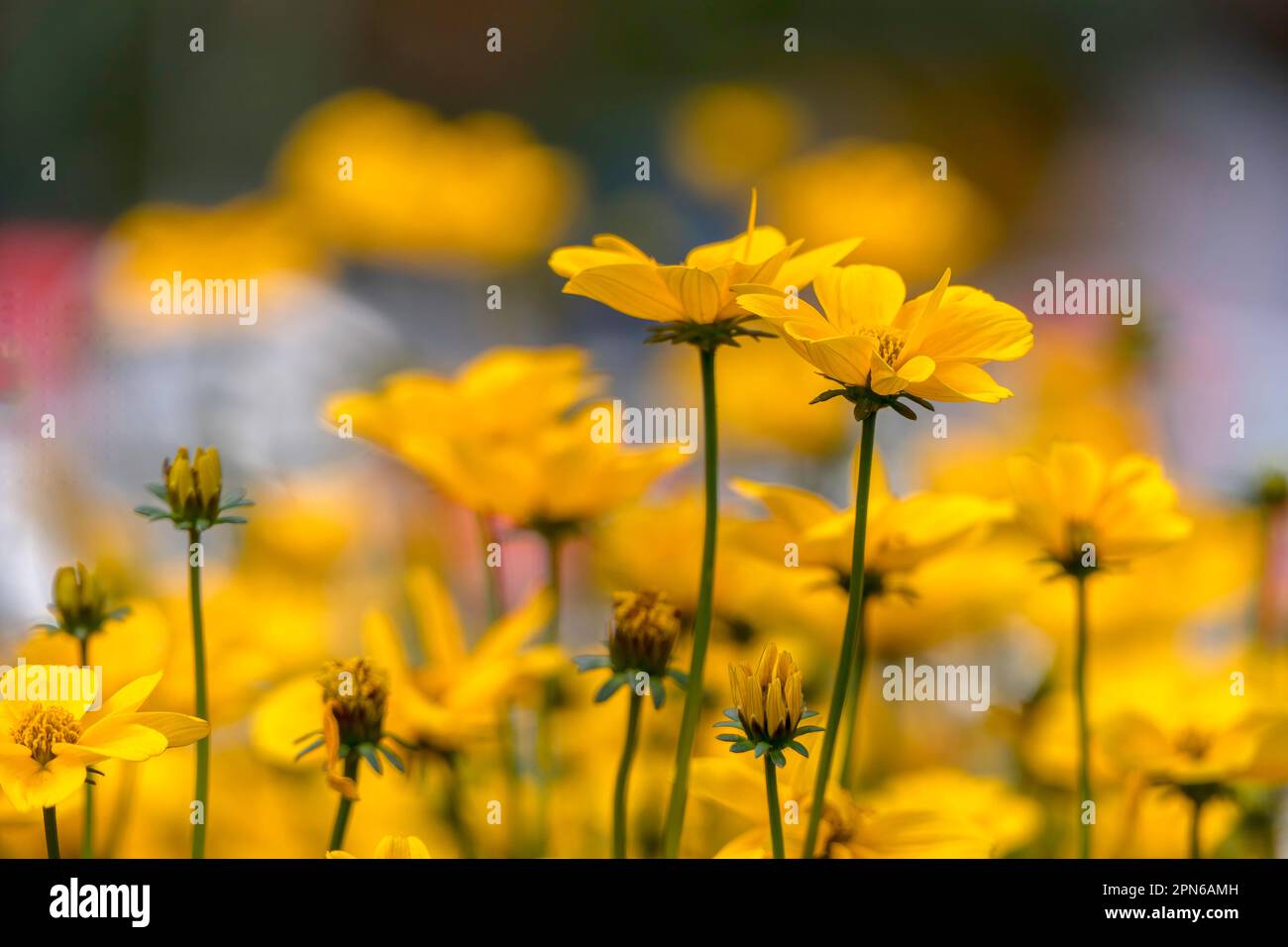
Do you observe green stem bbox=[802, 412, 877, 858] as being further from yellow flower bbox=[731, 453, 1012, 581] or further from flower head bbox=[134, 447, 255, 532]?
flower head bbox=[134, 447, 255, 532]

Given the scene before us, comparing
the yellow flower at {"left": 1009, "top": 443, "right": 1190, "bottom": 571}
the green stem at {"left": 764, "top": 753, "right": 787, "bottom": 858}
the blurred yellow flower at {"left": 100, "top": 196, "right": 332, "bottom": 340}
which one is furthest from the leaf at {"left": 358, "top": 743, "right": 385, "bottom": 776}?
the blurred yellow flower at {"left": 100, "top": 196, "right": 332, "bottom": 340}

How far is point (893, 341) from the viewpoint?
0.35 metres

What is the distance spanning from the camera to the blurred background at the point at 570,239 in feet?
2.13

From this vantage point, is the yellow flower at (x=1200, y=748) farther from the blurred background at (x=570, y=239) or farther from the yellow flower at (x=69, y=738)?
the yellow flower at (x=69, y=738)

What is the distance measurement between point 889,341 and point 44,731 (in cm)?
25

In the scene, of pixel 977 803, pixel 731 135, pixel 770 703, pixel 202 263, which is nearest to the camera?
pixel 770 703

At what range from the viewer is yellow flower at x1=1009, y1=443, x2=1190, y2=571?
390 mm

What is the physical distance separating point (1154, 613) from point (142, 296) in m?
0.78

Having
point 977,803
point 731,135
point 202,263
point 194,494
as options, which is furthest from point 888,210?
point 194,494

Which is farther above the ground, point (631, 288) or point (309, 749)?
point (631, 288)

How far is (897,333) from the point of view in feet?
1.16

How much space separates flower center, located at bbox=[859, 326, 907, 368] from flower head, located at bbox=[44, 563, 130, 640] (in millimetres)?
229

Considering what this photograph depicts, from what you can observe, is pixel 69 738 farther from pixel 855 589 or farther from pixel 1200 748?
pixel 1200 748
